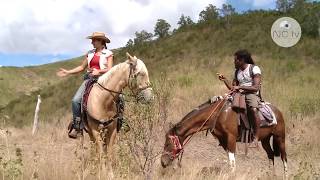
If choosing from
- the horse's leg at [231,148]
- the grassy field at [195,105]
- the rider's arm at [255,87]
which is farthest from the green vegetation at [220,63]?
the horse's leg at [231,148]

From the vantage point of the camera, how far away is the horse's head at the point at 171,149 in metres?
8.07

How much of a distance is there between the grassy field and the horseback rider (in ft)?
3.01

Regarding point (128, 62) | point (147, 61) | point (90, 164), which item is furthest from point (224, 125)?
point (147, 61)

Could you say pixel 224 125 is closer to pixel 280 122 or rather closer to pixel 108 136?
pixel 280 122

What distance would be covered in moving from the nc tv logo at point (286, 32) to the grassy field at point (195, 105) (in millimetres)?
1619

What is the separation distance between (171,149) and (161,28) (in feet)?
133

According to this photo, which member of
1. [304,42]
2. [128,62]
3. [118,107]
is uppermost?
[304,42]

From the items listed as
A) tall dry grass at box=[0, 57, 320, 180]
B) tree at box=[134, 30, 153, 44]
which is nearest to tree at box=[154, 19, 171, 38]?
tree at box=[134, 30, 153, 44]

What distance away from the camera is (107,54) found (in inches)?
331

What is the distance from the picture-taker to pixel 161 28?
159ft

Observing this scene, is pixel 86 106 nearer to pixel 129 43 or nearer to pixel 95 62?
pixel 95 62

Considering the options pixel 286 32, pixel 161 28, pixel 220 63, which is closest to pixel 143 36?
pixel 161 28

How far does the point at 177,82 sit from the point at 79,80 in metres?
17.9

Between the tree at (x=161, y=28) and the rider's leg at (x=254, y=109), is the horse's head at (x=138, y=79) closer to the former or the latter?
the rider's leg at (x=254, y=109)
